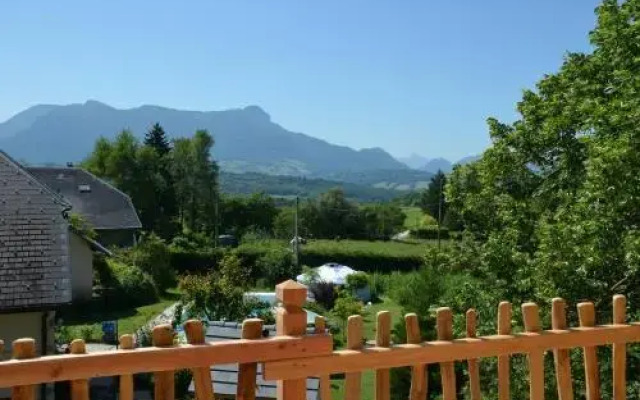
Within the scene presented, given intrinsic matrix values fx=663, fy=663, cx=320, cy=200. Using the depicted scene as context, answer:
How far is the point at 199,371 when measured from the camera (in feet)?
11.7

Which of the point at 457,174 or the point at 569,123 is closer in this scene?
the point at 569,123

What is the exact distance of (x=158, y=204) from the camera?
5409 centimetres

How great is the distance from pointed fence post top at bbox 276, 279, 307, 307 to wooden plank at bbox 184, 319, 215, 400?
1.56 ft

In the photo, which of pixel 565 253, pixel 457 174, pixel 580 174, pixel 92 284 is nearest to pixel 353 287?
pixel 92 284

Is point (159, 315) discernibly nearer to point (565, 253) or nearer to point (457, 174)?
point (457, 174)

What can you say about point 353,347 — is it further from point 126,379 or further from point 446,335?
point 126,379

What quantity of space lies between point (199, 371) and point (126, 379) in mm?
380

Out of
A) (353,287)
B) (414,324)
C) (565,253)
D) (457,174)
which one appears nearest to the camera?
(414,324)

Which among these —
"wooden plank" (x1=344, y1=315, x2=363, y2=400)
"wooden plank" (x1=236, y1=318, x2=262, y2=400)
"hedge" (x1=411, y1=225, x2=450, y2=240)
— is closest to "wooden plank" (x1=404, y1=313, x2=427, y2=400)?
"wooden plank" (x1=344, y1=315, x2=363, y2=400)

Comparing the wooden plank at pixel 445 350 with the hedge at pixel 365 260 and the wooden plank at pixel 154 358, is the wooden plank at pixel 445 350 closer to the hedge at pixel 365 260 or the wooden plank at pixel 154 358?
the wooden plank at pixel 154 358

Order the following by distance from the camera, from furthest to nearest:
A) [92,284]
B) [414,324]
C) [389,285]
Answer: [389,285]
[92,284]
[414,324]

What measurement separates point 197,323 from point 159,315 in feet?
76.1

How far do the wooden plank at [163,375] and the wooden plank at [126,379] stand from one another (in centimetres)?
12

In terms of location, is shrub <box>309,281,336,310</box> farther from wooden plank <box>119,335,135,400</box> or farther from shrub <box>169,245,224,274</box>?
wooden plank <box>119,335,135,400</box>
